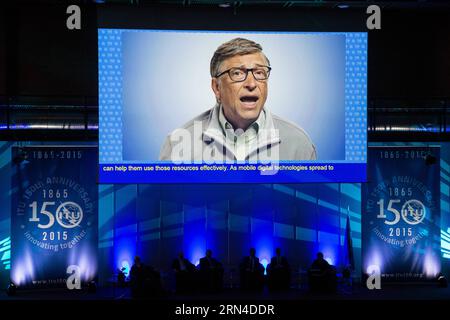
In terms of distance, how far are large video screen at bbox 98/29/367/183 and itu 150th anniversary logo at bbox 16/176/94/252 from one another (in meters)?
1.92

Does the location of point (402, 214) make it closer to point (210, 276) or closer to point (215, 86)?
point (210, 276)

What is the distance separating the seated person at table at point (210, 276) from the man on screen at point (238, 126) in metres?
2.44

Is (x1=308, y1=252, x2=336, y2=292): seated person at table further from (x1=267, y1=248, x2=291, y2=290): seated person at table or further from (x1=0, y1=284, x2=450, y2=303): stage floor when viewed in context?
(x1=267, y1=248, x2=291, y2=290): seated person at table

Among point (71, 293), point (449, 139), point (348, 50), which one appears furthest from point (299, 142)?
point (71, 293)

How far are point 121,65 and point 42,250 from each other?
167 inches

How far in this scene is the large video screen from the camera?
501 inches

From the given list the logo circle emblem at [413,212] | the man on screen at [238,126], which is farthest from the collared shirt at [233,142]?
the logo circle emblem at [413,212]

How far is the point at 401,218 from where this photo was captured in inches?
580

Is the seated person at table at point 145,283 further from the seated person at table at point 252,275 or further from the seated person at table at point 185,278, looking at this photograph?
the seated person at table at point 252,275

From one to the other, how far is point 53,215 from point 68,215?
303 millimetres

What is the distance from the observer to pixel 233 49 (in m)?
12.9

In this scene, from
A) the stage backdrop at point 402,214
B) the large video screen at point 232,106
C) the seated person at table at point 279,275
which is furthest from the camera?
the stage backdrop at point 402,214

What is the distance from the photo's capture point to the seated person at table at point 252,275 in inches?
552

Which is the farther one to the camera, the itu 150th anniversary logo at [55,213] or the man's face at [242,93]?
the itu 150th anniversary logo at [55,213]
